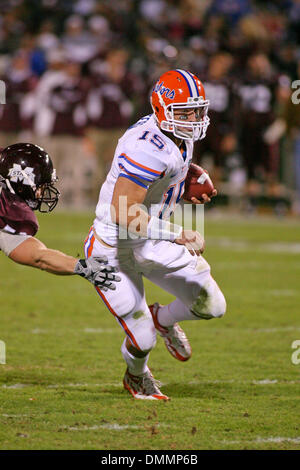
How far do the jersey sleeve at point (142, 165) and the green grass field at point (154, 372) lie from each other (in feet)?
3.41

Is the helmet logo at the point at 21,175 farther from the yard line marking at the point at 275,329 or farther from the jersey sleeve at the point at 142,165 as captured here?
the yard line marking at the point at 275,329

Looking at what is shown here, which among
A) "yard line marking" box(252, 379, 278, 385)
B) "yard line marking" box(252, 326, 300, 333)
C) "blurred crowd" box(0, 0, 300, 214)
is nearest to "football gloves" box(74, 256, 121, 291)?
"yard line marking" box(252, 379, 278, 385)

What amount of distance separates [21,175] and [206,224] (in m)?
7.82

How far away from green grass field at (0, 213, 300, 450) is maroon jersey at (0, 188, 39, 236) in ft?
2.64

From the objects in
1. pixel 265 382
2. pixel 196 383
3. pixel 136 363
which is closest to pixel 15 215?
pixel 136 363

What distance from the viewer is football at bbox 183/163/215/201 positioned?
14.8ft

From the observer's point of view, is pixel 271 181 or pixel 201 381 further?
pixel 271 181

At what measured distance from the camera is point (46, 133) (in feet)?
44.0

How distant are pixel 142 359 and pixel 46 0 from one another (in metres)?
13.2

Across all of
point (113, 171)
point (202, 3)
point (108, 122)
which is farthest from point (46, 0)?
point (113, 171)

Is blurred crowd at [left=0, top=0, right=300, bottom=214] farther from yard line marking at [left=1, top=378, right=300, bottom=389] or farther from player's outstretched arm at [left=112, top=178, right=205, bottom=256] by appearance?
player's outstretched arm at [left=112, top=178, right=205, bottom=256]

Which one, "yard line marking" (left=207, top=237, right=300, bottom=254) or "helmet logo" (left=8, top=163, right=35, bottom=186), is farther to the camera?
"yard line marking" (left=207, top=237, right=300, bottom=254)
